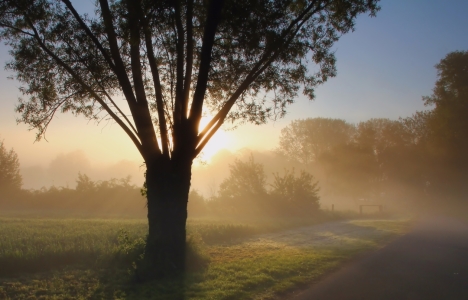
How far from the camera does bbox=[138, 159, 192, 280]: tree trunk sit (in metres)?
10.4

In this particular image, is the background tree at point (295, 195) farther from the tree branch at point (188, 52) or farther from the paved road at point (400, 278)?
the tree branch at point (188, 52)

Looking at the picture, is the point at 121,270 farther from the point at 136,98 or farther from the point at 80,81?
the point at 80,81

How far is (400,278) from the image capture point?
948 cm

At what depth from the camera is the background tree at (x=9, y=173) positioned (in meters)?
41.8

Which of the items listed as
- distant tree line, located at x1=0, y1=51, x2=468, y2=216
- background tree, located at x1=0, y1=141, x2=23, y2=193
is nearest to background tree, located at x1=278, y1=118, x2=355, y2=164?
distant tree line, located at x1=0, y1=51, x2=468, y2=216

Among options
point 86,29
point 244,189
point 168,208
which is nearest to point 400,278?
point 168,208

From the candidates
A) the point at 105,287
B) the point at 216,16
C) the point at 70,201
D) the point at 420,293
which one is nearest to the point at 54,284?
the point at 105,287

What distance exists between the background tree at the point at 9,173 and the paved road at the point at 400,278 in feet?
131

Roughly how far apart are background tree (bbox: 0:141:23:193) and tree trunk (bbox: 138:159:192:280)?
1486 inches

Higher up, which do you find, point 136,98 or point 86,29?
point 86,29

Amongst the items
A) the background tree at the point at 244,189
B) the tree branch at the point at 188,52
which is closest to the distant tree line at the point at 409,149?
the background tree at the point at 244,189

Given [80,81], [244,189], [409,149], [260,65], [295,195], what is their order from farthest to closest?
1. [409,149]
2. [244,189]
3. [295,195]
4. [260,65]
5. [80,81]

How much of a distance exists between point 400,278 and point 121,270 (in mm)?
6889

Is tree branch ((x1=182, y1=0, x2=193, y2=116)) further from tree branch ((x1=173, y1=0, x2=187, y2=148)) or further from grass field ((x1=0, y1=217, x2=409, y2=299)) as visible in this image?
grass field ((x1=0, y1=217, x2=409, y2=299))
